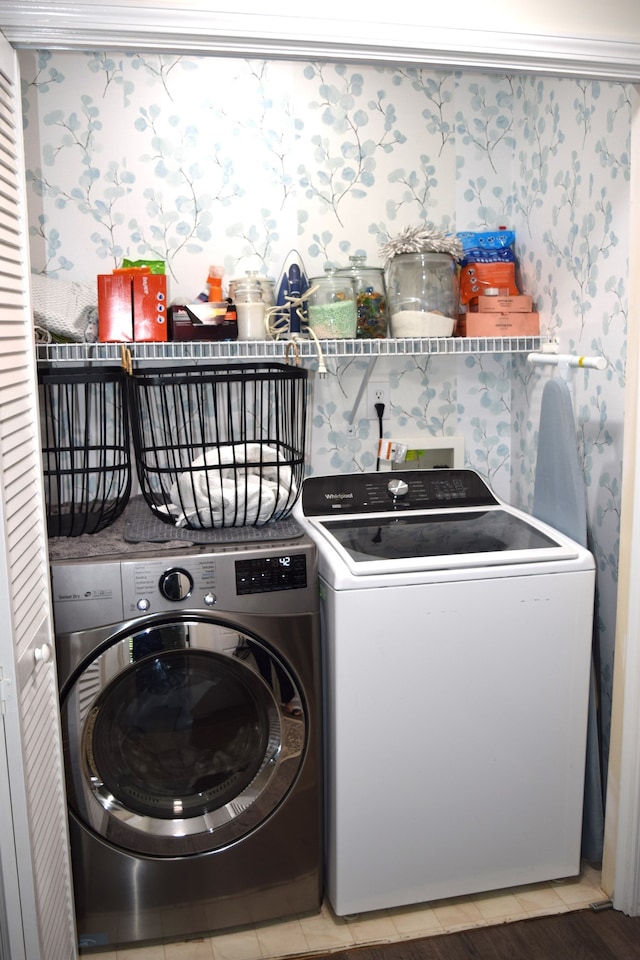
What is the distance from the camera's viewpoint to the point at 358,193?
8.52ft

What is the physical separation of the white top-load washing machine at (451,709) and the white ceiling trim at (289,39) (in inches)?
42.7

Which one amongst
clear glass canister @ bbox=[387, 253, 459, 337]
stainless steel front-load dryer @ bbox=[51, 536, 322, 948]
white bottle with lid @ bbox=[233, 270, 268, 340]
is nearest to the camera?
stainless steel front-load dryer @ bbox=[51, 536, 322, 948]

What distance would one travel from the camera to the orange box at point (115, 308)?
2.20 meters

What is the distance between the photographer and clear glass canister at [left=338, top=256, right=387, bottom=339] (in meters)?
2.47

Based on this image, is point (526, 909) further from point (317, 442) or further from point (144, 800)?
point (317, 442)

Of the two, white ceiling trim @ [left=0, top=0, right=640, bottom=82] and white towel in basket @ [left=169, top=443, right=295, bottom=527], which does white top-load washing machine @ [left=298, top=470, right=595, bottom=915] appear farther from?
white ceiling trim @ [left=0, top=0, right=640, bottom=82]

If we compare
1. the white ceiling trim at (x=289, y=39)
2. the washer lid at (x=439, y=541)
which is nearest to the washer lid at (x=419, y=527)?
the washer lid at (x=439, y=541)

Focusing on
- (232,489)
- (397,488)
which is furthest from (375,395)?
(232,489)

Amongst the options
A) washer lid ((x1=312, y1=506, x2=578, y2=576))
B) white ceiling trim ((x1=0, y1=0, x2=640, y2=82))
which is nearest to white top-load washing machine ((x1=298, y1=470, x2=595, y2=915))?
washer lid ((x1=312, y1=506, x2=578, y2=576))

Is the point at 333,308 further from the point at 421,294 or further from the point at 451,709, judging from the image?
the point at 451,709

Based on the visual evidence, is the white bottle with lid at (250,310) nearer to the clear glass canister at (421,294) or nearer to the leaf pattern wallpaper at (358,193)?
the leaf pattern wallpaper at (358,193)

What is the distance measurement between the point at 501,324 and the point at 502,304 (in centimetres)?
6

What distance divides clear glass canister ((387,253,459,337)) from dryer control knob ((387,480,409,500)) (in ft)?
1.42

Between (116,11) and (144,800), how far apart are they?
1678 millimetres
